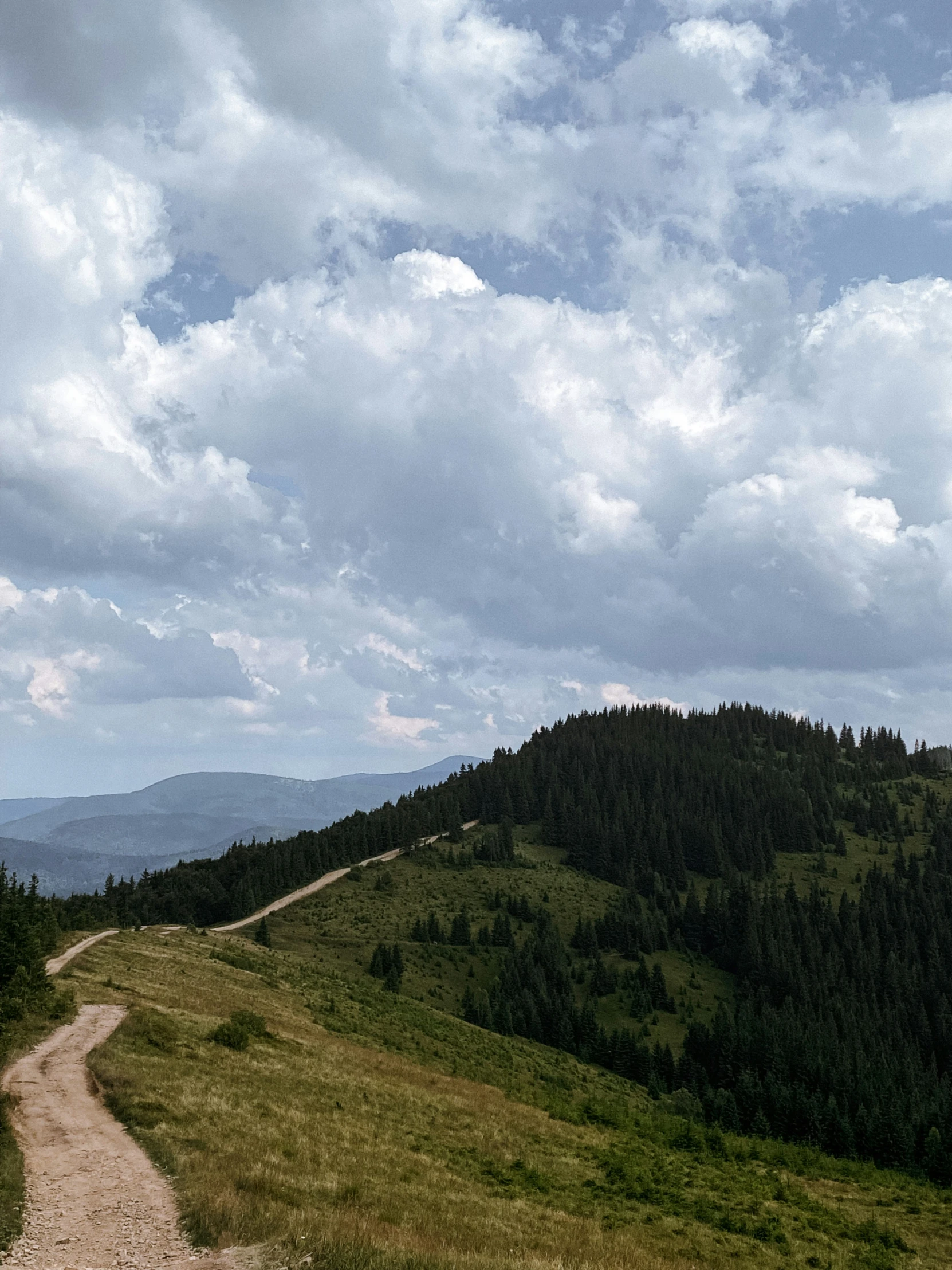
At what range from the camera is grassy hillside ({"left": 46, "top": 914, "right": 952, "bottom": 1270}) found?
19500 millimetres

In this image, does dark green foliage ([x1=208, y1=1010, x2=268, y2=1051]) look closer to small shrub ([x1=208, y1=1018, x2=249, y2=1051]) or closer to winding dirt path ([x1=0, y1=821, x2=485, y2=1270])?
small shrub ([x1=208, y1=1018, x2=249, y2=1051])

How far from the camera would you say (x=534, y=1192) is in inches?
1115

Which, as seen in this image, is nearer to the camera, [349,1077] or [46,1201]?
[46,1201]

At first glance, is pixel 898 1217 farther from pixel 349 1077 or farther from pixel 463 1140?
pixel 349 1077

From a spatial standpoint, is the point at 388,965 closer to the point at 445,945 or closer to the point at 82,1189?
the point at 445,945

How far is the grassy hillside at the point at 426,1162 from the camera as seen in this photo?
19.5 metres

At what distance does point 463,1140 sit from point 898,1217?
71.4ft

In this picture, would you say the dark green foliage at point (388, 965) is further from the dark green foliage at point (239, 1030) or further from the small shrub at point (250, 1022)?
the dark green foliage at point (239, 1030)

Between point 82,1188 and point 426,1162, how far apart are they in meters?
13.2

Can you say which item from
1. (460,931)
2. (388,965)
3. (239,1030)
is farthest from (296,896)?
(239,1030)

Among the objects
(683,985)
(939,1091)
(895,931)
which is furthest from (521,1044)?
(895,931)

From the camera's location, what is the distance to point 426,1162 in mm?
28750

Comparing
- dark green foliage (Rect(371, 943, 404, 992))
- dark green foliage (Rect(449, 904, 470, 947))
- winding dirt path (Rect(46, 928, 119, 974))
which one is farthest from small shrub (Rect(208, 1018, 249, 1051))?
dark green foliage (Rect(449, 904, 470, 947))

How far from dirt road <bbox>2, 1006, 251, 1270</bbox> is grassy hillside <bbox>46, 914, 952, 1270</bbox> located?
2.31 ft
